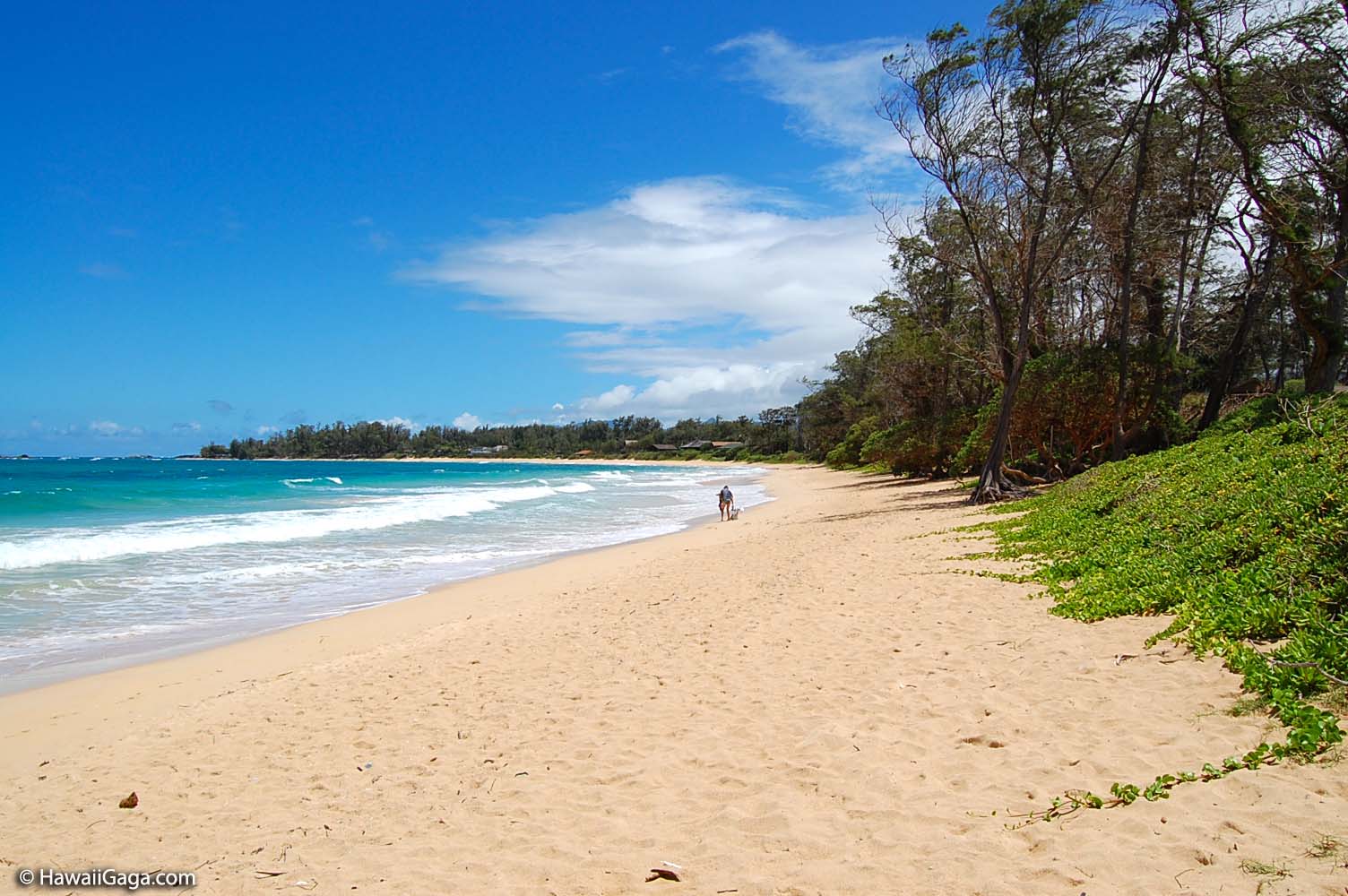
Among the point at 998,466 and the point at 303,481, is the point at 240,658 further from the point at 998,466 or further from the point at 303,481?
the point at 303,481

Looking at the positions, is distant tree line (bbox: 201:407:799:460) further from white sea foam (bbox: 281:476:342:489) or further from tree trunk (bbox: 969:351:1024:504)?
tree trunk (bbox: 969:351:1024:504)

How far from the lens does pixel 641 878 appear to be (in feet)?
11.6

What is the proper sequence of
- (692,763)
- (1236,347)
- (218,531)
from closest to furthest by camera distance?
1. (692,763)
2. (1236,347)
3. (218,531)

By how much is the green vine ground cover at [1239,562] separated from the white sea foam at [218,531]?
17.9 m

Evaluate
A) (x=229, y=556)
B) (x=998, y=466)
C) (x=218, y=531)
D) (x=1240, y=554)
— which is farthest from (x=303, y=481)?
(x=1240, y=554)

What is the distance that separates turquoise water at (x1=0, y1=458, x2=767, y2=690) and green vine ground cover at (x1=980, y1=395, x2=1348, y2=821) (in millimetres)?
9519

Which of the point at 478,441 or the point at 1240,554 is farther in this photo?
the point at 478,441

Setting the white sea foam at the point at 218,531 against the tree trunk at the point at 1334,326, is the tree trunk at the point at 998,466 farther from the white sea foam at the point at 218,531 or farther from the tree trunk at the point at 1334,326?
the white sea foam at the point at 218,531

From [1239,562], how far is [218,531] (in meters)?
22.5

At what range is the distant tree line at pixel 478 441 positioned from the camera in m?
154

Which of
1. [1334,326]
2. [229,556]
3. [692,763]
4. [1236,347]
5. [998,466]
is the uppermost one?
[1236,347]

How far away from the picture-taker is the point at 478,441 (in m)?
173

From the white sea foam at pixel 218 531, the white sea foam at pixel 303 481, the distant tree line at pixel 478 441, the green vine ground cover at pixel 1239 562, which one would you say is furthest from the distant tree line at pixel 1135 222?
the distant tree line at pixel 478 441

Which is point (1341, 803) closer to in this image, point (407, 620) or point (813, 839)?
point (813, 839)
